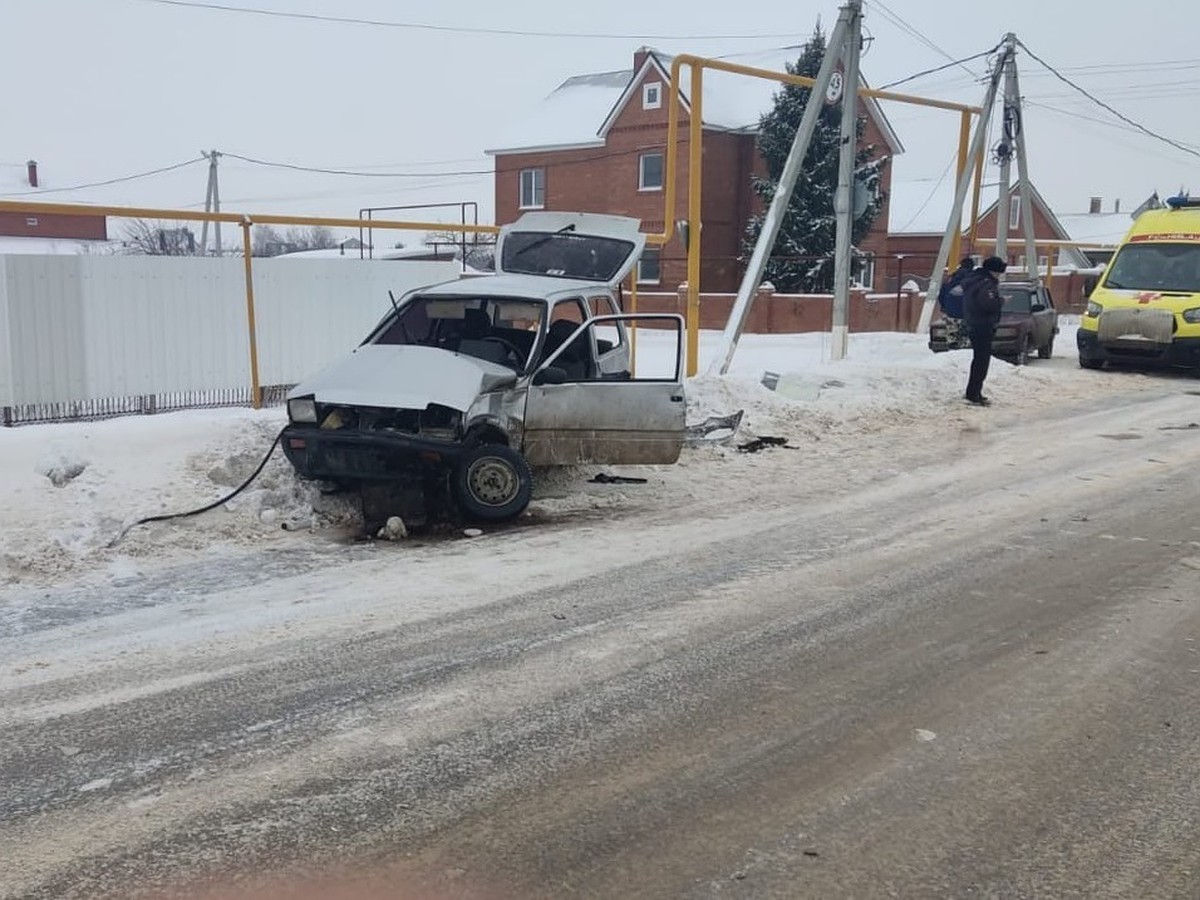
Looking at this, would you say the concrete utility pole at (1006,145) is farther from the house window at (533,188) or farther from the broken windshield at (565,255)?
→ the house window at (533,188)

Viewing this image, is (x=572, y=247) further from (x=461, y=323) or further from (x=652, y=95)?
(x=652, y=95)

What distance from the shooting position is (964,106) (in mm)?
21734

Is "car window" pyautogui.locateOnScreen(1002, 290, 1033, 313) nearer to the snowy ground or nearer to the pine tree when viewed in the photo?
→ the snowy ground

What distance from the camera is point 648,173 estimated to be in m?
42.4

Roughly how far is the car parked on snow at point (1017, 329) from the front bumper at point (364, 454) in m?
14.1

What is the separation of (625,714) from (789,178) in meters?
13.1

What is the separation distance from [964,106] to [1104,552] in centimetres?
1702

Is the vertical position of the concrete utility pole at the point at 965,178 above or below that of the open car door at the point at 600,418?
above

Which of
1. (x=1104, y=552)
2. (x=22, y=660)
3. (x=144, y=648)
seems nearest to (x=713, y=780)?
(x=144, y=648)

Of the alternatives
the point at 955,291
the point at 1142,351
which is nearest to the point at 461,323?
the point at 955,291

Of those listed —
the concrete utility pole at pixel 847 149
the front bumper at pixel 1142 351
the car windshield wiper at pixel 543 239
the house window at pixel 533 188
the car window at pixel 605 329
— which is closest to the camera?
the car window at pixel 605 329

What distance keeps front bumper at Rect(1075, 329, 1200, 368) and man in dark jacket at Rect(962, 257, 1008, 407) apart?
15.0ft

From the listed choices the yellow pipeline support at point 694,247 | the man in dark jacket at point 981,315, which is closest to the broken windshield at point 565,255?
the yellow pipeline support at point 694,247

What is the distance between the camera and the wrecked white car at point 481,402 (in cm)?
753
